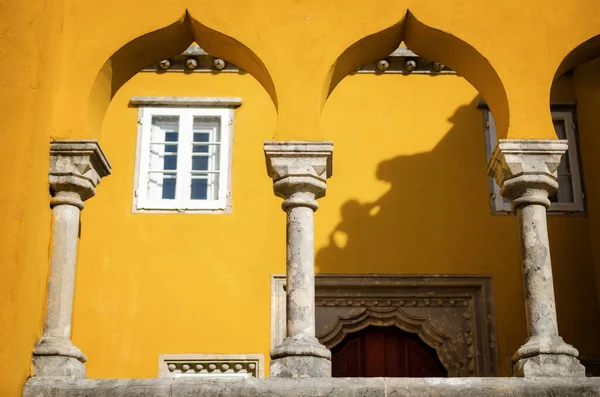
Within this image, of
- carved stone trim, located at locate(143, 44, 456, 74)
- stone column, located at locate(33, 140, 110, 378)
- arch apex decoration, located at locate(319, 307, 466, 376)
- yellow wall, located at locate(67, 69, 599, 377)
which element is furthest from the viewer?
carved stone trim, located at locate(143, 44, 456, 74)

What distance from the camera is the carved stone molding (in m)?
9.72

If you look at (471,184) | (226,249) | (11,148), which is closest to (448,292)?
(471,184)

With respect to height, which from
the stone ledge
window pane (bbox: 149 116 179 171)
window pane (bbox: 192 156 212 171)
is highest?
window pane (bbox: 149 116 179 171)

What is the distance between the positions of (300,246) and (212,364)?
3.00 metres

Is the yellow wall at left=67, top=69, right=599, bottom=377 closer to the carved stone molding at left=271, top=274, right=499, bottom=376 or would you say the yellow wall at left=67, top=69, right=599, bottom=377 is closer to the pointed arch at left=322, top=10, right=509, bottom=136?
the carved stone molding at left=271, top=274, right=499, bottom=376

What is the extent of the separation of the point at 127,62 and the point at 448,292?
3942 millimetres

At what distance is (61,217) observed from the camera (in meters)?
6.95

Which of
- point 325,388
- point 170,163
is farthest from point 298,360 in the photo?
point 170,163

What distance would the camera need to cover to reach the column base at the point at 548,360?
21.3 ft

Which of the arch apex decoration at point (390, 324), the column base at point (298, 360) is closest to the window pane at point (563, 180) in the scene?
the arch apex decoration at point (390, 324)

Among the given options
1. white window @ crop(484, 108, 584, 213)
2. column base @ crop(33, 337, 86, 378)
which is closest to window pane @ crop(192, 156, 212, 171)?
white window @ crop(484, 108, 584, 213)

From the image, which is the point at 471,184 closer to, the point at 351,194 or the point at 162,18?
the point at 351,194

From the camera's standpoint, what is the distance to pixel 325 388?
20.7 feet

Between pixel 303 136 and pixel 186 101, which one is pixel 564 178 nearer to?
pixel 186 101
